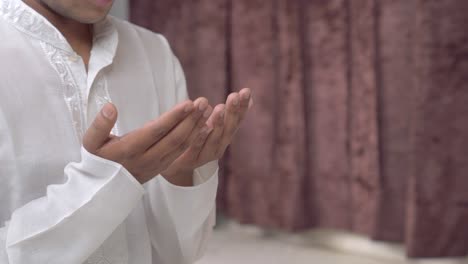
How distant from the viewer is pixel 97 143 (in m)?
0.57

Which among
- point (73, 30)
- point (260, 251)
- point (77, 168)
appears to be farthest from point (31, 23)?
point (260, 251)

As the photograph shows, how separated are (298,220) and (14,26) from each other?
65.9 inches

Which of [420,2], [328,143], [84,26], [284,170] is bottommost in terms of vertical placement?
[284,170]

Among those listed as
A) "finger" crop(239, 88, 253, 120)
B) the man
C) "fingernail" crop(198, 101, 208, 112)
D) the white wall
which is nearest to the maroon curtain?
the white wall

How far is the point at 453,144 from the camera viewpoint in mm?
1812

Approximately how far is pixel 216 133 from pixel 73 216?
0.19 metres

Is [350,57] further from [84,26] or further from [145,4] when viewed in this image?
[84,26]

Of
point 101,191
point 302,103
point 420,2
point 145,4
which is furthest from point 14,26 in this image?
point 145,4

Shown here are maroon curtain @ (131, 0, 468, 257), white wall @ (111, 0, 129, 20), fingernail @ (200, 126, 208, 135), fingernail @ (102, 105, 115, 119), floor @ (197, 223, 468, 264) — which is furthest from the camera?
white wall @ (111, 0, 129, 20)

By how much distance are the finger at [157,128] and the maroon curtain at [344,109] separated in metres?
1.41

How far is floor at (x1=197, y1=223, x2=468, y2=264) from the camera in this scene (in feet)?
6.69

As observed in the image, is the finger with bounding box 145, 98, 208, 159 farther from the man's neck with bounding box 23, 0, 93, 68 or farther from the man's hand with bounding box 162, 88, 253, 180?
the man's neck with bounding box 23, 0, 93, 68

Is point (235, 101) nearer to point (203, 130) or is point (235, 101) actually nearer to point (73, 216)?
point (203, 130)

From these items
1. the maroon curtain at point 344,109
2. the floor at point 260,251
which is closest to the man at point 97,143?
the maroon curtain at point 344,109
